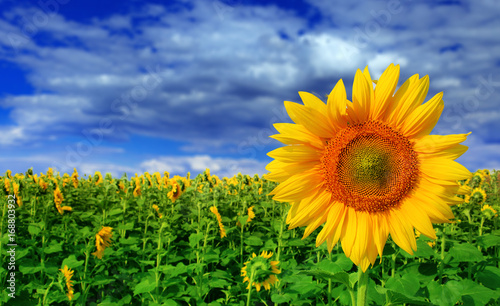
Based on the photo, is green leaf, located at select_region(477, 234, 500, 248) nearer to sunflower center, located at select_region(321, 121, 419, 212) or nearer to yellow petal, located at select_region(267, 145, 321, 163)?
sunflower center, located at select_region(321, 121, 419, 212)

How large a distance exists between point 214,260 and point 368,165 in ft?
11.9

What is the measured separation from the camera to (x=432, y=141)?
185cm

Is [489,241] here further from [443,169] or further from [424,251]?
[443,169]

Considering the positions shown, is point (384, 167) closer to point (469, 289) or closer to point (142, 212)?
point (469, 289)

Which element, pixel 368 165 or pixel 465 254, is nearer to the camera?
pixel 368 165

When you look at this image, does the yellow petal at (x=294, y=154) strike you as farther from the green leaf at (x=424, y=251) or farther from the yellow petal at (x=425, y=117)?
the green leaf at (x=424, y=251)

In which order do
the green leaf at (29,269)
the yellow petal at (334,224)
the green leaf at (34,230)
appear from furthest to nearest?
the green leaf at (34,230) → the green leaf at (29,269) → the yellow petal at (334,224)

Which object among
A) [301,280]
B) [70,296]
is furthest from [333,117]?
[70,296]

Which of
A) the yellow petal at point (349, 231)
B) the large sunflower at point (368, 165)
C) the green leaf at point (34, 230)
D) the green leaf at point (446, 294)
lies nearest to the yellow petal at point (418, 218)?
the large sunflower at point (368, 165)

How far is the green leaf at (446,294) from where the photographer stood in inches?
95.4

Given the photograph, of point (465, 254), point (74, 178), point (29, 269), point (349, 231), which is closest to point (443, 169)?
point (349, 231)

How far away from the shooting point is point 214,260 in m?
5.06

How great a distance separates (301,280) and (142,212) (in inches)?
207

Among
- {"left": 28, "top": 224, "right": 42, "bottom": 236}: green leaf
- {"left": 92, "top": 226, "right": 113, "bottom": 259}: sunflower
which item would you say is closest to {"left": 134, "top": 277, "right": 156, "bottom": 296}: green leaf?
{"left": 92, "top": 226, "right": 113, "bottom": 259}: sunflower
